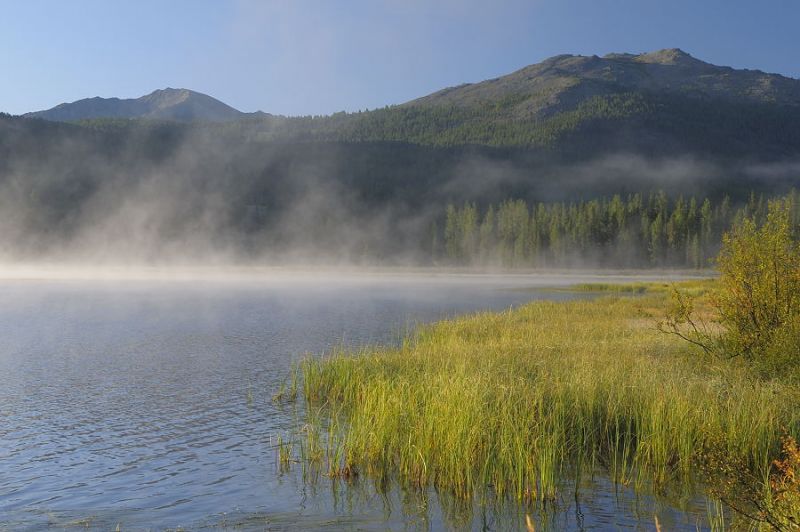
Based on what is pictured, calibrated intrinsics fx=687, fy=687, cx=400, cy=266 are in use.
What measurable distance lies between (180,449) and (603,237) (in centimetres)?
15032

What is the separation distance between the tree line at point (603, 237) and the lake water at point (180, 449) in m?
122

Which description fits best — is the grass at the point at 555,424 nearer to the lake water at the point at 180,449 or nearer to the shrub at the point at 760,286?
the lake water at the point at 180,449

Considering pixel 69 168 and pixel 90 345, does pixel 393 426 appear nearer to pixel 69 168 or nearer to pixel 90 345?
pixel 90 345

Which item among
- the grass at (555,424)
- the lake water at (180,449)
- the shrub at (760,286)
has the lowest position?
the lake water at (180,449)

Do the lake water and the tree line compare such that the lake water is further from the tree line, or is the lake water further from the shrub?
the tree line

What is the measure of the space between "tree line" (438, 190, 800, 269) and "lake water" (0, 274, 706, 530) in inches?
4810

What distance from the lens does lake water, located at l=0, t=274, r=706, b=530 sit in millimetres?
10977

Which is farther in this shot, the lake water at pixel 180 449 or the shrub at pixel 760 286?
the shrub at pixel 760 286

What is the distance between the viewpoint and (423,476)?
40.1 ft

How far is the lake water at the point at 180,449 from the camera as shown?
432 inches

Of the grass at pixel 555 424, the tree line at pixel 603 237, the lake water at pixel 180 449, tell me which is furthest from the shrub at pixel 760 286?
the tree line at pixel 603 237

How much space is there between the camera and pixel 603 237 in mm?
156000

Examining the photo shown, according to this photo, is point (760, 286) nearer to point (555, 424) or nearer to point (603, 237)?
point (555, 424)

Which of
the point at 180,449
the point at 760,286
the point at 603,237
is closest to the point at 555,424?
the point at 180,449
